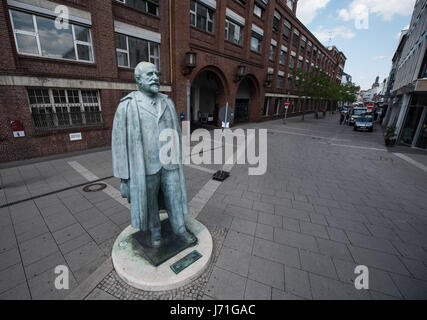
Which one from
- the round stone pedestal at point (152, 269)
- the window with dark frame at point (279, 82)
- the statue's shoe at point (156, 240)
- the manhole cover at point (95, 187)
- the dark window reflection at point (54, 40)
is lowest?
the manhole cover at point (95, 187)

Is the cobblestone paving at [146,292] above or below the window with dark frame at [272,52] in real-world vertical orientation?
Answer: below

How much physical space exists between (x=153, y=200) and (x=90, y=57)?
9.21 m

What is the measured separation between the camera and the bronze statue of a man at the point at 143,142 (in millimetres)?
2293

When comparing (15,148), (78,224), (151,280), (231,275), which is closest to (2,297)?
(78,224)

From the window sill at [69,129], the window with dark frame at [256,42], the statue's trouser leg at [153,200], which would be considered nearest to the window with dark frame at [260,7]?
the window with dark frame at [256,42]

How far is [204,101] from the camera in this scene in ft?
65.3

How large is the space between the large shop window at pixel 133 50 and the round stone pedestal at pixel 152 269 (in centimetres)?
990

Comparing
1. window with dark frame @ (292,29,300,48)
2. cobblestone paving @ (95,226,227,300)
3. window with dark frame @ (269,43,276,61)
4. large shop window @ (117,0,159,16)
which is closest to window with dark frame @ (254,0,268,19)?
window with dark frame @ (269,43,276,61)

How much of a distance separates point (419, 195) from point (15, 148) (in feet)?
46.0

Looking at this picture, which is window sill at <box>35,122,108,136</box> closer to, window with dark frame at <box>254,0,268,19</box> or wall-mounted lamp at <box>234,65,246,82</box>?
wall-mounted lamp at <box>234,65,246,82</box>

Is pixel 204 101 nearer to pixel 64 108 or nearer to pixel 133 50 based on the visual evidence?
pixel 133 50

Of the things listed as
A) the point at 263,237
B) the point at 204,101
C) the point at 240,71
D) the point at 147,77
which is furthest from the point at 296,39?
the point at 147,77

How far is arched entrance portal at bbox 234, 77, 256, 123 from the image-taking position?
19625 mm

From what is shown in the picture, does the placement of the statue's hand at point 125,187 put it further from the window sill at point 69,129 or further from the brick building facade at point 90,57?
the window sill at point 69,129
